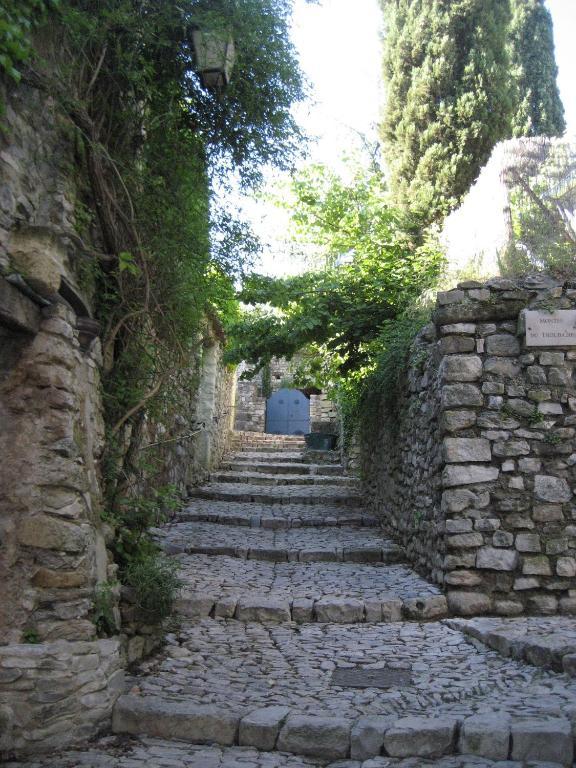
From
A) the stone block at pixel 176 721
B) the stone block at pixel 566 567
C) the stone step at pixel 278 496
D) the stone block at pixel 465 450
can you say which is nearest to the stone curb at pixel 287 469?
the stone step at pixel 278 496

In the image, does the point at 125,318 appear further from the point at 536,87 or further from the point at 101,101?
the point at 536,87

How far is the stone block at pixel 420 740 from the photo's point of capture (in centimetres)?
278

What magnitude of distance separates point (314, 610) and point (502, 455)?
1.81 metres

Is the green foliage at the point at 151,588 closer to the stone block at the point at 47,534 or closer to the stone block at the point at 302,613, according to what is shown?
the stone block at the point at 47,534

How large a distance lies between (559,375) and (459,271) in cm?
192

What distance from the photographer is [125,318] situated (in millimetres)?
3934

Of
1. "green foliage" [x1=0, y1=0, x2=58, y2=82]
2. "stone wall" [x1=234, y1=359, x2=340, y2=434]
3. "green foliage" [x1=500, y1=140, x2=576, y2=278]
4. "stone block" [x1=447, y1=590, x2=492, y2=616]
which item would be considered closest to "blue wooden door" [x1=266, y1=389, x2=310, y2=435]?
"stone wall" [x1=234, y1=359, x2=340, y2=434]

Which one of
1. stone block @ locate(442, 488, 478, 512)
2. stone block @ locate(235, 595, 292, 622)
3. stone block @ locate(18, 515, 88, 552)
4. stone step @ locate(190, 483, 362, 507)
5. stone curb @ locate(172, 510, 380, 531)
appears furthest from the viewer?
stone step @ locate(190, 483, 362, 507)

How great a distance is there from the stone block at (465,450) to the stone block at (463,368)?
471mm

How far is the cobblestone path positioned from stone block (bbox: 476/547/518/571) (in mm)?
375

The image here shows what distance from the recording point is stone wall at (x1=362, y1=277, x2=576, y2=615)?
186 inches

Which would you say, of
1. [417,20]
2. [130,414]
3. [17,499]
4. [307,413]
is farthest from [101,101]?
[307,413]

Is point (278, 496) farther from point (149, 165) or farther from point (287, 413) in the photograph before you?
point (287, 413)

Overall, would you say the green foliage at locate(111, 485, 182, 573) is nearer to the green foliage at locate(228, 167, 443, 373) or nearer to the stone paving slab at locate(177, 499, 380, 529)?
the green foliage at locate(228, 167, 443, 373)
